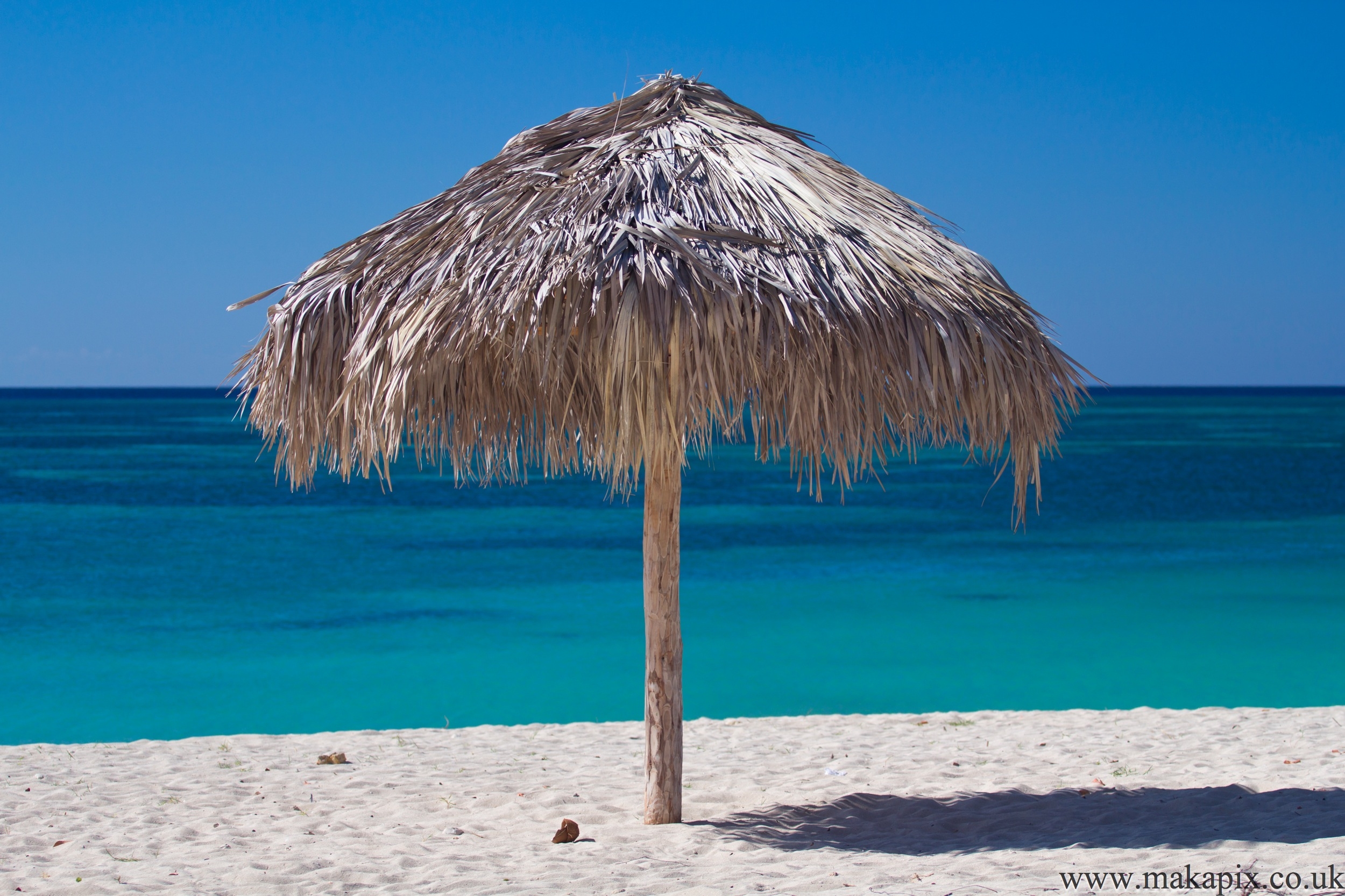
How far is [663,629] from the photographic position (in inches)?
139

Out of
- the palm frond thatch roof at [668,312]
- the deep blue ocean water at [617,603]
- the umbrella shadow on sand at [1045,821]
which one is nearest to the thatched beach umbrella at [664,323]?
the palm frond thatch roof at [668,312]

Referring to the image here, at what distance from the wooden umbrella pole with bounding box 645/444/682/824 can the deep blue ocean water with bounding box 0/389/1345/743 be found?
10.4ft

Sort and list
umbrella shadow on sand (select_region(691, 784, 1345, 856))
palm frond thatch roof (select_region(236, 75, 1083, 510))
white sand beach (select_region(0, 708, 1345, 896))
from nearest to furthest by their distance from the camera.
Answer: palm frond thatch roof (select_region(236, 75, 1083, 510)) < white sand beach (select_region(0, 708, 1345, 896)) < umbrella shadow on sand (select_region(691, 784, 1345, 856))

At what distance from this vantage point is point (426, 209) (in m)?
3.65

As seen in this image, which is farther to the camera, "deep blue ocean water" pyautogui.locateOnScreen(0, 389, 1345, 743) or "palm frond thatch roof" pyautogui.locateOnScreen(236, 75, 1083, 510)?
"deep blue ocean water" pyautogui.locateOnScreen(0, 389, 1345, 743)

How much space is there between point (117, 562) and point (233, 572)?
1.91 m

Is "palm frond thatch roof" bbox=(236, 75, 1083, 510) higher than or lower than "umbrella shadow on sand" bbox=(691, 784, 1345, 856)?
higher

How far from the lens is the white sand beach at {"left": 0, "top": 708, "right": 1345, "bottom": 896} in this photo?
122 inches

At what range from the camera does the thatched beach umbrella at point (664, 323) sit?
2.93 metres

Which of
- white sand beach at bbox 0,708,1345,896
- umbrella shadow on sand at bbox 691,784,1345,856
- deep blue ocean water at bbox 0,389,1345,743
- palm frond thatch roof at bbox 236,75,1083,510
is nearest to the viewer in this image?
palm frond thatch roof at bbox 236,75,1083,510

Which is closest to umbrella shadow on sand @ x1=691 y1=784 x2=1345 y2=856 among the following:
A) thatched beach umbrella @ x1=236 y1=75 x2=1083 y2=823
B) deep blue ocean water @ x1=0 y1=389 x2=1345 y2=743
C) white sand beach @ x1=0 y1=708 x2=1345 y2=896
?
white sand beach @ x1=0 y1=708 x2=1345 y2=896

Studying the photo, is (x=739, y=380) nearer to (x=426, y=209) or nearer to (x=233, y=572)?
(x=426, y=209)

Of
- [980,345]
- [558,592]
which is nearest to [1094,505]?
[558,592]

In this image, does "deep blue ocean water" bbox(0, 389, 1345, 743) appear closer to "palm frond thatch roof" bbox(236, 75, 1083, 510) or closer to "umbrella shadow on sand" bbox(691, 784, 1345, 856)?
"palm frond thatch roof" bbox(236, 75, 1083, 510)
